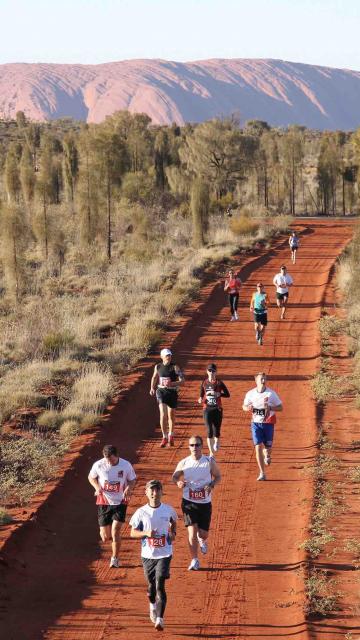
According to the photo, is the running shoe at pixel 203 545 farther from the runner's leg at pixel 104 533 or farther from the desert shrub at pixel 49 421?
the desert shrub at pixel 49 421

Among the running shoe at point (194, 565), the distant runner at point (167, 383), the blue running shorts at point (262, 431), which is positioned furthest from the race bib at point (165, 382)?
the running shoe at point (194, 565)

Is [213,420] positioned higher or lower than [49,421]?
higher

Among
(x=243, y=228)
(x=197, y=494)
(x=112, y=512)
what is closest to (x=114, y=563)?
(x=112, y=512)

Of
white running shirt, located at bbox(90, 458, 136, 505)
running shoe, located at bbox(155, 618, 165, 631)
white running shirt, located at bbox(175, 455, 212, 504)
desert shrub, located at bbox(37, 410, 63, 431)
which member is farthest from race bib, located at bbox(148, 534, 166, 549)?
desert shrub, located at bbox(37, 410, 63, 431)

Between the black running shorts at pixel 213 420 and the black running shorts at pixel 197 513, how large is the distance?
3443mm

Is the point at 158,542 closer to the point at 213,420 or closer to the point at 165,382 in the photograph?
the point at 213,420

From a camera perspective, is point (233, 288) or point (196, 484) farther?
point (233, 288)

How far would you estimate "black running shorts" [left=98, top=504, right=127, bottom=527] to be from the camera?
31.6 feet

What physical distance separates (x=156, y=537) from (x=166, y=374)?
5422 millimetres

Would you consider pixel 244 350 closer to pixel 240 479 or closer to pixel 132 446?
pixel 132 446

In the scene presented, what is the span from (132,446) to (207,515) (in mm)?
4854

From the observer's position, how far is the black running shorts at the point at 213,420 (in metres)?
12.9

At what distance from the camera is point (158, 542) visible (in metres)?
8.15

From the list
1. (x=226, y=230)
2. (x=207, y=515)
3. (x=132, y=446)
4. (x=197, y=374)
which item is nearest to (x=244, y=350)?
(x=197, y=374)
